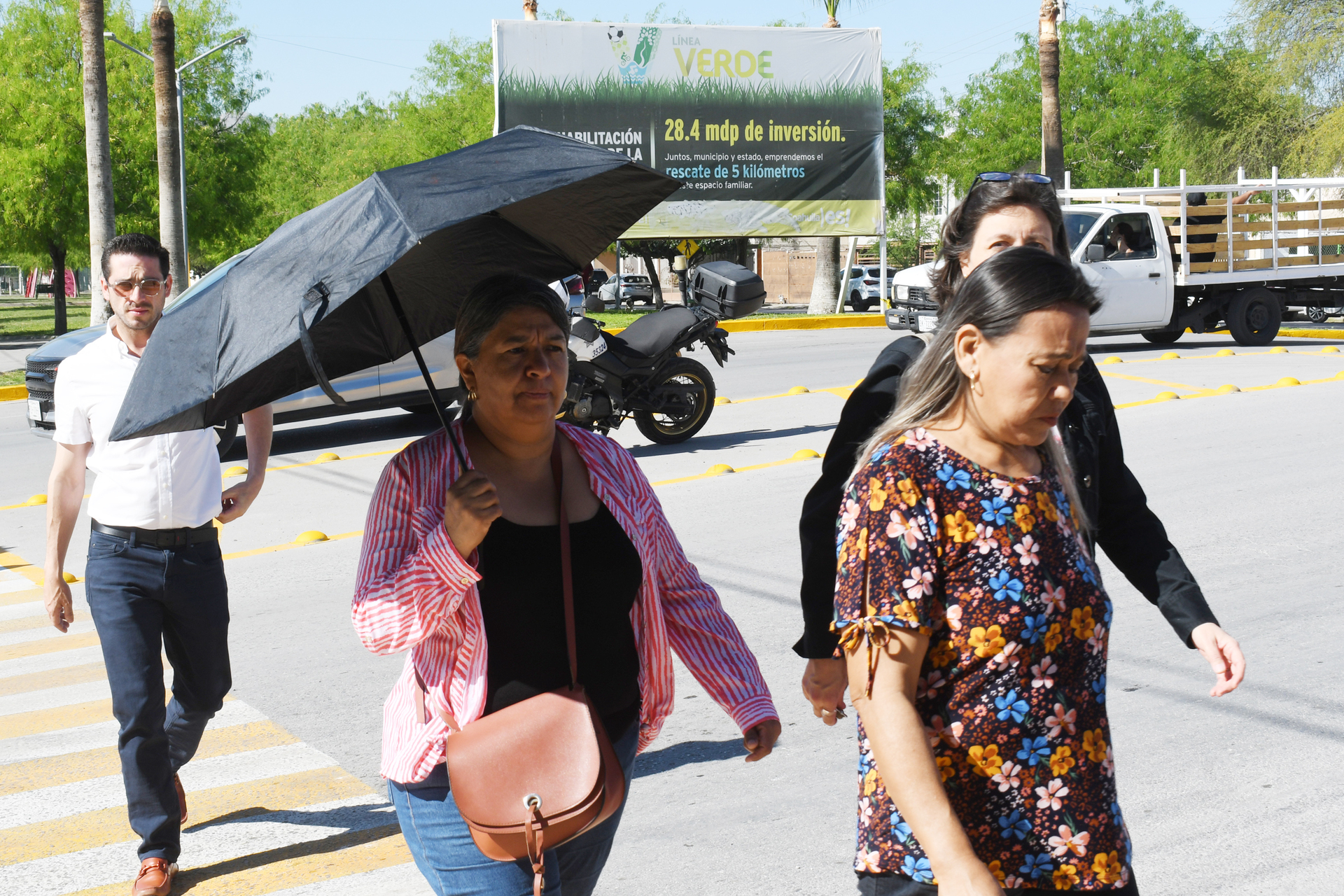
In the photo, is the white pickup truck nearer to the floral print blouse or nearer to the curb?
the curb

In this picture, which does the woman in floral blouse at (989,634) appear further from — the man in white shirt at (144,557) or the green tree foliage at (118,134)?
the green tree foliage at (118,134)

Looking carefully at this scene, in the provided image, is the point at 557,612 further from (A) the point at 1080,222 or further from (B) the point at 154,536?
(A) the point at 1080,222

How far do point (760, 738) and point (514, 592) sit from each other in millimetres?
648

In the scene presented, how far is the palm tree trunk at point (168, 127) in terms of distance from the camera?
22438mm

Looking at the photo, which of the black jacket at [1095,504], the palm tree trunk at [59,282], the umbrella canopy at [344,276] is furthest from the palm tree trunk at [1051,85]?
the umbrella canopy at [344,276]

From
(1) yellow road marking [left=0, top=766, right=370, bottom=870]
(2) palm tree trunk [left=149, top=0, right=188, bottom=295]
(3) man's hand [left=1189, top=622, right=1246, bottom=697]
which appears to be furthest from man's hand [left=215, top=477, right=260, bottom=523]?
(2) palm tree trunk [left=149, top=0, right=188, bottom=295]

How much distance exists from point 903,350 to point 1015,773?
106 cm

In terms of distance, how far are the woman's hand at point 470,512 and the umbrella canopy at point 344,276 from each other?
0.32 meters

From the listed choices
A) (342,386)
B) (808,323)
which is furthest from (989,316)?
(808,323)

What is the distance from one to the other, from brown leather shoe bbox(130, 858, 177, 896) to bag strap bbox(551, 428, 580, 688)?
220cm

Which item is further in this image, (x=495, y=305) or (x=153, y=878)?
(x=153, y=878)

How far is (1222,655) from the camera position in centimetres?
258

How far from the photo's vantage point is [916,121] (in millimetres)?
46062

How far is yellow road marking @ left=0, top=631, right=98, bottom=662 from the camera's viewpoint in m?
6.75
